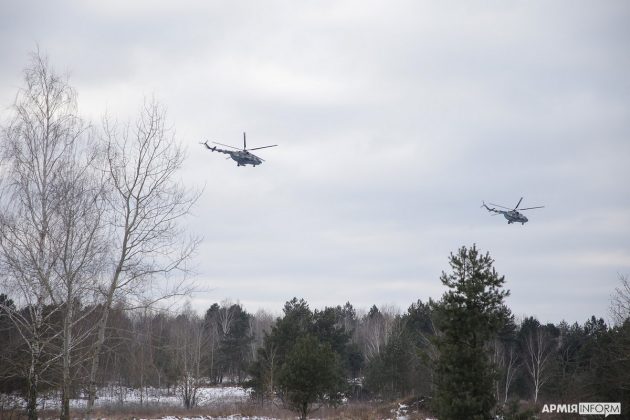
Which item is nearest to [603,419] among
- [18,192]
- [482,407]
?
[482,407]

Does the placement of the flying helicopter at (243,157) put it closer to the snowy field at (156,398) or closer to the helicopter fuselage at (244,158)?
the helicopter fuselage at (244,158)

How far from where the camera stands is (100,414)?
32438 mm

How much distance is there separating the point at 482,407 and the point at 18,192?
13.5 meters

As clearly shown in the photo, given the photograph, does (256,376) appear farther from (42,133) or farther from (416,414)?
(42,133)

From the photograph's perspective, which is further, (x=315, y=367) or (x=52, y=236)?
(x=315, y=367)

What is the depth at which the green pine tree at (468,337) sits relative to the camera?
46.9 ft

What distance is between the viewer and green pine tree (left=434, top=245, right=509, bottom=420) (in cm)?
1429

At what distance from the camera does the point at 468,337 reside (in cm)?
1510

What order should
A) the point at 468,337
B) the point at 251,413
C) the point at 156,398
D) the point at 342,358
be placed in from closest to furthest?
the point at 468,337 < the point at 251,413 < the point at 342,358 < the point at 156,398

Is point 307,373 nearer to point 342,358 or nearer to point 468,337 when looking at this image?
point 468,337

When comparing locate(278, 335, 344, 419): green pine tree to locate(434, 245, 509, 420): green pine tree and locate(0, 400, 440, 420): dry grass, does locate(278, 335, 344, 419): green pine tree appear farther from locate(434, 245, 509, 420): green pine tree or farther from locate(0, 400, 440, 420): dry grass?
locate(434, 245, 509, 420): green pine tree

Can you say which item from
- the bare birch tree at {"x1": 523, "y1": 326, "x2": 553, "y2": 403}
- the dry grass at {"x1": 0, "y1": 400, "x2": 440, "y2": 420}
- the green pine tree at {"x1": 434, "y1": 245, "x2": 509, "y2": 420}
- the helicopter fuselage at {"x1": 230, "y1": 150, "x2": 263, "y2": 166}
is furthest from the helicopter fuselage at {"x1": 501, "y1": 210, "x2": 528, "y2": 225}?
the green pine tree at {"x1": 434, "y1": 245, "x2": 509, "y2": 420}

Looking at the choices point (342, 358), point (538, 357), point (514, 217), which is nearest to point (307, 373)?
point (342, 358)

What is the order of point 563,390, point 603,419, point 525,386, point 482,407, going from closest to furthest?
point 482,407 < point 603,419 < point 563,390 < point 525,386
